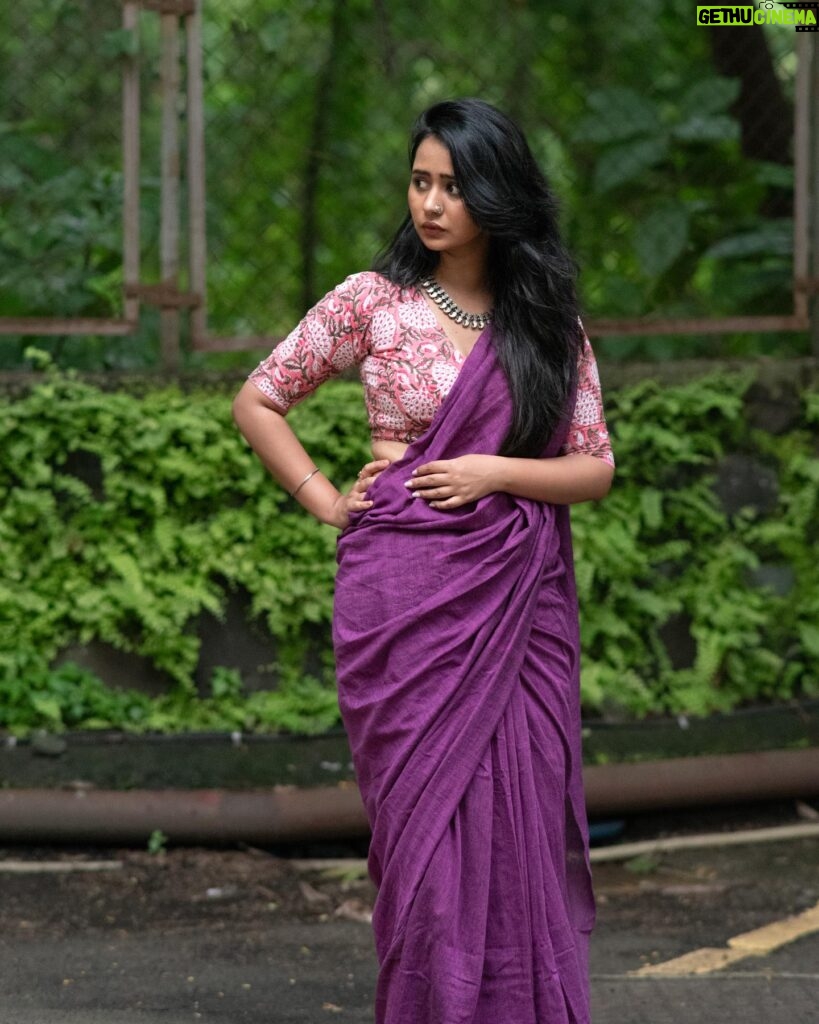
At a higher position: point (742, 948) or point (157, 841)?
point (157, 841)

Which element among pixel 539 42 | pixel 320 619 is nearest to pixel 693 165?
pixel 539 42

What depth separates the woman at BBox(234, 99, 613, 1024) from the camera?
2928 millimetres

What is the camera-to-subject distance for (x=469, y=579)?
302cm

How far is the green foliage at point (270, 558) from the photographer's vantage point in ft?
17.3

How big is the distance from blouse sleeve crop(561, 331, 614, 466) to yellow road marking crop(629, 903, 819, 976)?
5.28 feet

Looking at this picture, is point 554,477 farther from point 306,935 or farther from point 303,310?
point 303,310

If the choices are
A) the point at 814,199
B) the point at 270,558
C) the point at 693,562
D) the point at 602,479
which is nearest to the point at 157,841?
the point at 270,558

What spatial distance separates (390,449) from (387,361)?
188mm

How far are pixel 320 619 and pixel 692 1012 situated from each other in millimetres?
2043

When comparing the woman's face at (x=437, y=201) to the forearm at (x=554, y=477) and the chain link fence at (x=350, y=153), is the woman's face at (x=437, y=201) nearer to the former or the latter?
the forearm at (x=554, y=477)

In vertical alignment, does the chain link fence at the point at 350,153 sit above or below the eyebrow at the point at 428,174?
above

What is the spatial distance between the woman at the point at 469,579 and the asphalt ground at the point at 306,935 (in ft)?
3.08

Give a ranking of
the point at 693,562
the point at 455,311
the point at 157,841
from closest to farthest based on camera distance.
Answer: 1. the point at 455,311
2. the point at 157,841
3. the point at 693,562

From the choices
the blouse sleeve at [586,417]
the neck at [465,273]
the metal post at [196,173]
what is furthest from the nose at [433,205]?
the metal post at [196,173]
